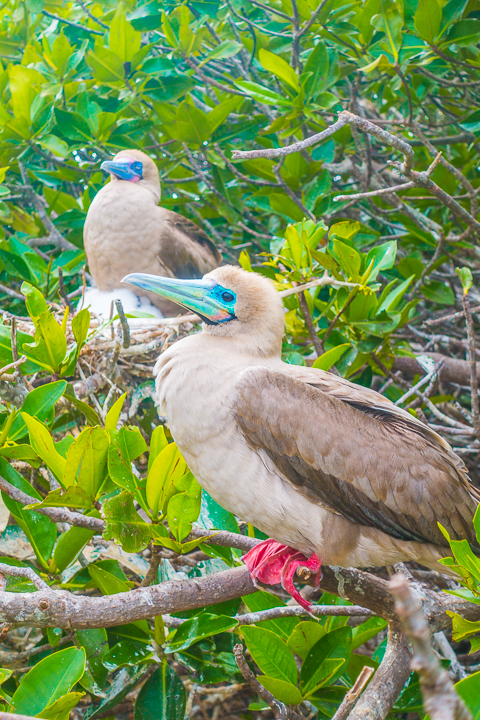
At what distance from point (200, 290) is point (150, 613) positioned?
49.8 inches

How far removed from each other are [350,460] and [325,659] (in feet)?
2.35

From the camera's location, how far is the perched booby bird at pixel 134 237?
4391mm

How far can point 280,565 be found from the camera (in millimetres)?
2275

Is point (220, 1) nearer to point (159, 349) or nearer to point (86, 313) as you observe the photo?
point (159, 349)

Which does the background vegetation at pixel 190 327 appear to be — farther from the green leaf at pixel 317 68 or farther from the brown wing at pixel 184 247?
the brown wing at pixel 184 247

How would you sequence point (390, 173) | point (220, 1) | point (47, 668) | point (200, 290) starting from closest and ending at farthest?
point (47, 668) < point (200, 290) < point (220, 1) < point (390, 173)

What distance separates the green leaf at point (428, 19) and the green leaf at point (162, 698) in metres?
3.37

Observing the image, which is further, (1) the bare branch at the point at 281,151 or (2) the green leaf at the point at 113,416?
(2) the green leaf at the point at 113,416

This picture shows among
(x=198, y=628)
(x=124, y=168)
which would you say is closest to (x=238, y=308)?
(x=198, y=628)

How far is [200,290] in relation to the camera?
2.52m

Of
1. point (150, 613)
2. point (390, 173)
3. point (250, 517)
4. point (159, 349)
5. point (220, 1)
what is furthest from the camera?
point (390, 173)

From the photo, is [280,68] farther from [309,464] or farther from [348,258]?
[309,464]

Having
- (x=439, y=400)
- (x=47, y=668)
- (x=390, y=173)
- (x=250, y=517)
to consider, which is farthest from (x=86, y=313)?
(x=390, y=173)

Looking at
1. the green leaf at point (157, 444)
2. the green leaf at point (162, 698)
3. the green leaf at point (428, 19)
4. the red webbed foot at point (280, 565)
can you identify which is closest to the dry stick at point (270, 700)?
the red webbed foot at point (280, 565)
